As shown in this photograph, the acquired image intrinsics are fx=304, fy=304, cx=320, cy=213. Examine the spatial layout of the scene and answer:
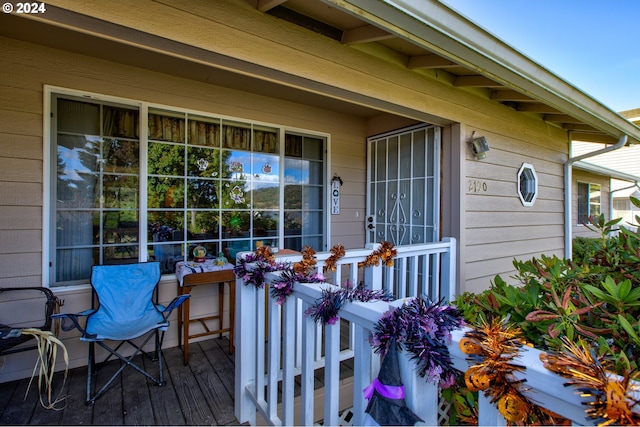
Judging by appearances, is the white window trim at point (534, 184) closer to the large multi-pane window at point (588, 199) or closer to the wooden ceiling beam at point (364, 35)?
the wooden ceiling beam at point (364, 35)

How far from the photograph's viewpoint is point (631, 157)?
879 cm

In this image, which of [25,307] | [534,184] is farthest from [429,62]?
[25,307]

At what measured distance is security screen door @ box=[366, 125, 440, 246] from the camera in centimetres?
324

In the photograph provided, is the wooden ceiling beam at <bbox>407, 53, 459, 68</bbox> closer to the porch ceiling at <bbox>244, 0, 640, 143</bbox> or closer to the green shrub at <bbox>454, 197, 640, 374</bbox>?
the porch ceiling at <bbox>244, 0, 640, 143</bbox>

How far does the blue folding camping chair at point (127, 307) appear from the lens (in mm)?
2295

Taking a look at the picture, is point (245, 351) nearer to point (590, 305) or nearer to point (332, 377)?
point (332, 377)

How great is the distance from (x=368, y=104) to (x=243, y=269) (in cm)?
165

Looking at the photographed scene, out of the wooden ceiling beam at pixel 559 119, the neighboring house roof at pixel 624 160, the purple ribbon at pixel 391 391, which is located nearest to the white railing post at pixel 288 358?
the purple ribbon at pixel 391 391

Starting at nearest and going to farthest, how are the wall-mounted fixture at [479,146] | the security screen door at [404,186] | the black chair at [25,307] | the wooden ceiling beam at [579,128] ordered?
the black chair at [25,307] → the wall-mounted fixture at [479,146] → the security screen door at [404,186] → the wooden ceiling beam at [579,128]

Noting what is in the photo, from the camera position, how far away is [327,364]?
3.85ft

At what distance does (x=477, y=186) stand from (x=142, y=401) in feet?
11.1

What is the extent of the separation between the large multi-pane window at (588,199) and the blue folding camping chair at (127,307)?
8.79 meters

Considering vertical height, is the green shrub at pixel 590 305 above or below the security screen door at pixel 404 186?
below

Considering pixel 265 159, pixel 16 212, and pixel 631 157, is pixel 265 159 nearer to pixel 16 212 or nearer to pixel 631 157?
pixel 16 212
